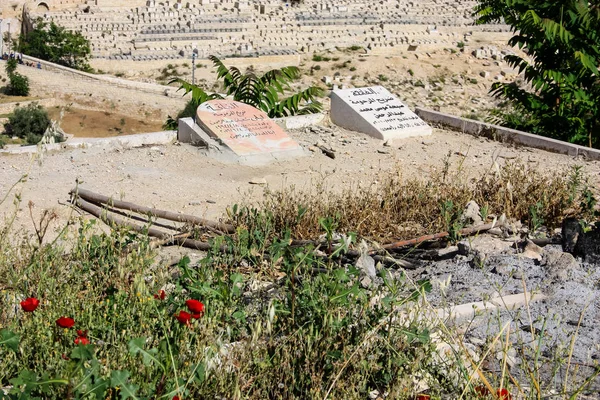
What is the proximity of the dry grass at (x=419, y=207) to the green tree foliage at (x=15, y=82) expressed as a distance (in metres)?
25.5

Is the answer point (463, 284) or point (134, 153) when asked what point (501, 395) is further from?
point (134, 153)

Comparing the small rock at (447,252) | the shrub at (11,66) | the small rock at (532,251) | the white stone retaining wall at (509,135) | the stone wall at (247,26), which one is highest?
the small rock at (532,251)

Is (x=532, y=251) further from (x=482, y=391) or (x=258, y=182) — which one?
(x=258, y=182)

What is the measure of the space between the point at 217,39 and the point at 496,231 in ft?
105

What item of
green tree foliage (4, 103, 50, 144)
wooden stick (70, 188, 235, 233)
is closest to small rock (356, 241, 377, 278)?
wooden stick (70, 188, 235, 233)

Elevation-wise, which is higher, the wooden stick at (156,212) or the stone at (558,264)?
the stone at (558,264)

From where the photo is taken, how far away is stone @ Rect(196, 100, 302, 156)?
9469mm

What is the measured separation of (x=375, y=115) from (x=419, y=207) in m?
3.96

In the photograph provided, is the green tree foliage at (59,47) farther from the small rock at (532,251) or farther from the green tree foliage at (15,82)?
the small rock at (532,251)

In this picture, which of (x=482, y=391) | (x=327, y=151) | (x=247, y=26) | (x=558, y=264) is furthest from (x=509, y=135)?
(x=247, y=26)

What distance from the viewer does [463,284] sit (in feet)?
17.1

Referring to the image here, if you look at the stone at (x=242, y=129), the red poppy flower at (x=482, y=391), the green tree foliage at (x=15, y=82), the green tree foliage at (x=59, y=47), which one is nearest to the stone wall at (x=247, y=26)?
the green tree foliage at (x=59, y=47)

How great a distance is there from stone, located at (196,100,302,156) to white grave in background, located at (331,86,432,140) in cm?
120

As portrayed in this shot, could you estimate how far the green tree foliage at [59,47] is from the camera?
3362 centimetres
